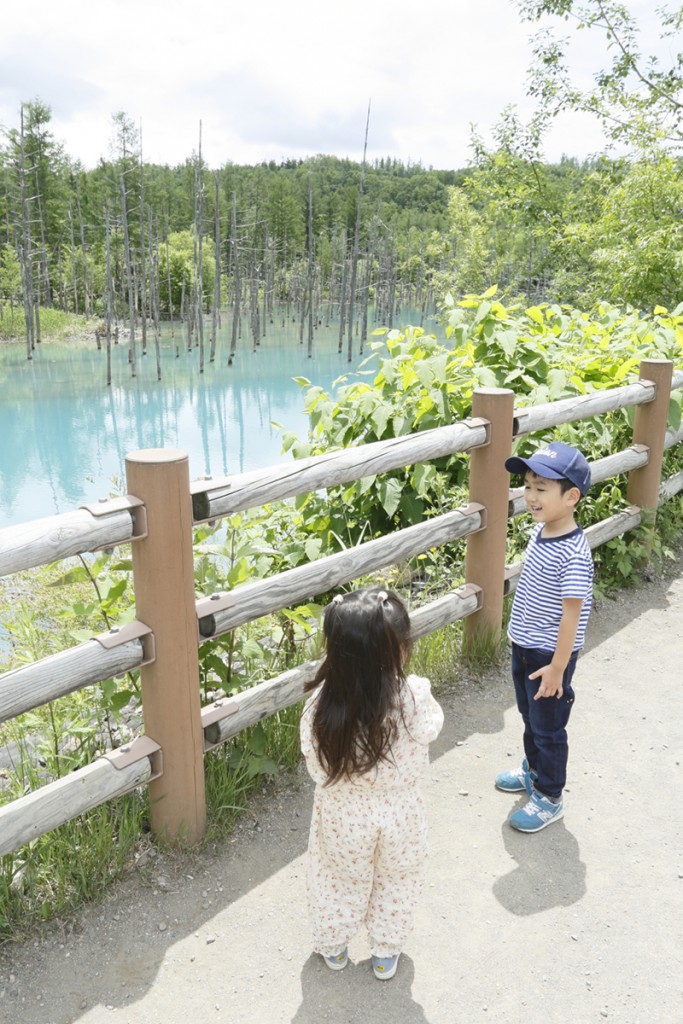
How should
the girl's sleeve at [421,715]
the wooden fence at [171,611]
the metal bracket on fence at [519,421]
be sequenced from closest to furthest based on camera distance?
the girl's sleeve at [421,715], the wooden fence at [171,611], the metal bracket on fence at [519,421]

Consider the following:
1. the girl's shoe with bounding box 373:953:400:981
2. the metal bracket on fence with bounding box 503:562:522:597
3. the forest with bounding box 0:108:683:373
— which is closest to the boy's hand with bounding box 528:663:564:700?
the girl's shoe with bounding box 373:953:400:981

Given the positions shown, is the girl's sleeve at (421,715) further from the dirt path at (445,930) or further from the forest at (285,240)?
the forest at (285,240)

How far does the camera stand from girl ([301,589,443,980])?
1896 mm

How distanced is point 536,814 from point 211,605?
4.27 feet

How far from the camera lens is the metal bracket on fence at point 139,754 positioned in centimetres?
241

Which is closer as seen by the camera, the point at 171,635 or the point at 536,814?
the point at 171,635

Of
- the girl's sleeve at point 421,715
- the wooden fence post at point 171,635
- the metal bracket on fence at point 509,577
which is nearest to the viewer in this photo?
the girl's sleeve at point 421,715

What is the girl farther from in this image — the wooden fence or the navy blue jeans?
the navy blue jeans

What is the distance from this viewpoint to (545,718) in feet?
8.91

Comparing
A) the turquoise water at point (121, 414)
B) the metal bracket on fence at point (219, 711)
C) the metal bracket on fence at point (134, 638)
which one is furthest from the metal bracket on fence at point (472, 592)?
the turquoise water at point (121, 414)

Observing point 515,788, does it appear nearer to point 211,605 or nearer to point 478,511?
point 478,511

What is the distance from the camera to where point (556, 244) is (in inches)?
730

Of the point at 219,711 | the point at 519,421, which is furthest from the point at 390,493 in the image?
the point at 219,711

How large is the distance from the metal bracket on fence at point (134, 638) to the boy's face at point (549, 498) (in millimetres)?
1213
